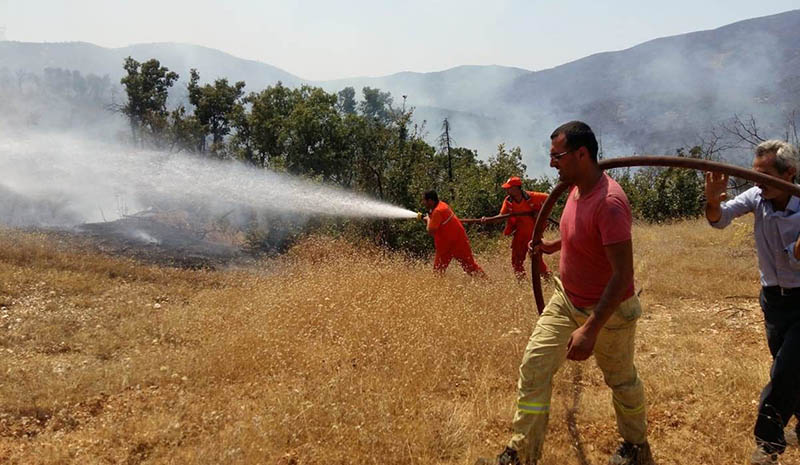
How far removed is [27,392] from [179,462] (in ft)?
5.56

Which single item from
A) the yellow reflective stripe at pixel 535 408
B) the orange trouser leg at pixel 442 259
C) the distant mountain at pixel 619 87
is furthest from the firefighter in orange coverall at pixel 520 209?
the distant mountain at pixel 619 87

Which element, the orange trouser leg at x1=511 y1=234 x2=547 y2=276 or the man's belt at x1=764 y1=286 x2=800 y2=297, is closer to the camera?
the man's belt at x1=764 y1=286 x2=800 y2=297

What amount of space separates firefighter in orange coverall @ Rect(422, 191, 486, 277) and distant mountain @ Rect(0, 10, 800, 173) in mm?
51071

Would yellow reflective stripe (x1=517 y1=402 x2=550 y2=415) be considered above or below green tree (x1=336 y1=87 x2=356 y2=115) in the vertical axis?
below

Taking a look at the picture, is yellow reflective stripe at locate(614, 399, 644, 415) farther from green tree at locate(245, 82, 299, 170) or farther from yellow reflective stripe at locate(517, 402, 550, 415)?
green tree at locate(245, 82, 299, 170)

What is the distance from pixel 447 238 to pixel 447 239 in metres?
0.01

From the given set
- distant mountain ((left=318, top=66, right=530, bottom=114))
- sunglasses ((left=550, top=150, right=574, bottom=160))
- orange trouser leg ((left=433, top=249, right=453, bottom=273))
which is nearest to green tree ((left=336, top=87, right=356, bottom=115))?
distant mountain ((left=318, top=66, right=530, bottom=114))

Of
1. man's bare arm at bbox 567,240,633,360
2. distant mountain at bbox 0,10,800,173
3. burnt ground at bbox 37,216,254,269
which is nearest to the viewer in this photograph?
man's bare arm at bbox 567,240,633,360

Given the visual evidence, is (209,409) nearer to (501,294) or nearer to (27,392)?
(27,392)

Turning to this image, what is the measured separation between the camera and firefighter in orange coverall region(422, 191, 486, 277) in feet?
21.1

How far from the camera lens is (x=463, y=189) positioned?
13.1m

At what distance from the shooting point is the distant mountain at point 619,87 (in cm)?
6912

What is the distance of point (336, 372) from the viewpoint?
387cm

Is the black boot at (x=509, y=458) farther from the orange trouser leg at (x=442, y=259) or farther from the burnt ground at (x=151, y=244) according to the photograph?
the burnt ground at (x=151, y=244)
